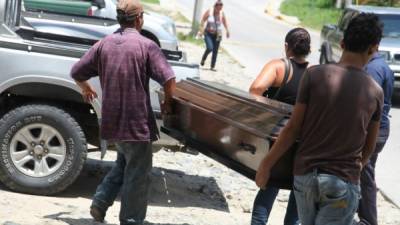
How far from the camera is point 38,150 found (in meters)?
6.13

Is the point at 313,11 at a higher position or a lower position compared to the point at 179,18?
lower

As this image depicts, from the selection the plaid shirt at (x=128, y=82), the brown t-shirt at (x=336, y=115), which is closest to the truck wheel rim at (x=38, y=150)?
the plaid shirt at (x=128, y=82)

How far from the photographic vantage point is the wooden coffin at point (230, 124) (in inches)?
163

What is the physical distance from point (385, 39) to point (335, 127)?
1222cm

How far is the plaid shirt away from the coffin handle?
29.2 inches

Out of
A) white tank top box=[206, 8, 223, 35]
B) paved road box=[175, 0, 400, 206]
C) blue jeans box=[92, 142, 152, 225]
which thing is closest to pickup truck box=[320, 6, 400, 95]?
paved road box=[175, 0, 400, 206]

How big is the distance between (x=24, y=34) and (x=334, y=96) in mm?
4419

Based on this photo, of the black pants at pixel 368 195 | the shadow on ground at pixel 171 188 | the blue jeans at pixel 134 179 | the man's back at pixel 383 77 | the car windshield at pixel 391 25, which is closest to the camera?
the blue jeans at pixel 134 179

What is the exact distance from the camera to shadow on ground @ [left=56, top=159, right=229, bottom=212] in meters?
6.66

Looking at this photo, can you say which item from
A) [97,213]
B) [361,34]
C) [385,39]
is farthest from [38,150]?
[385,39]

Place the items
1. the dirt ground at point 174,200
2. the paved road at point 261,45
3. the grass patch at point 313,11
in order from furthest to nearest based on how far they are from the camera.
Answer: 1. the grass patch at point 313,11
2. the paved road at point 261,45
3. the dirt ground at point 174,200

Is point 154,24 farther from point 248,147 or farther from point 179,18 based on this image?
point 179,18

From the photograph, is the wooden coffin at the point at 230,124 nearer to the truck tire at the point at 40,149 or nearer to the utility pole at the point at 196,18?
the truck tire at the point at 40,149

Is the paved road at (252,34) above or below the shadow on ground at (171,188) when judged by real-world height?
below
